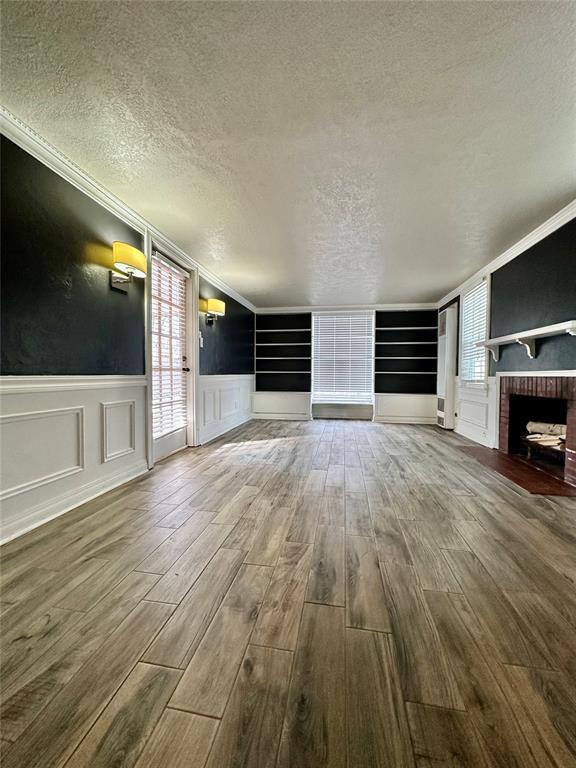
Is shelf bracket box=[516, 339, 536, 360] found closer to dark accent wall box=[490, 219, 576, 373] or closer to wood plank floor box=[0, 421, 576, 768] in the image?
dark accent wall box=[490, 219, 576, 373]

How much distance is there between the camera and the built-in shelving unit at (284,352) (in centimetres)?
697

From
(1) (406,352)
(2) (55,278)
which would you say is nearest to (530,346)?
(1) (406,352)

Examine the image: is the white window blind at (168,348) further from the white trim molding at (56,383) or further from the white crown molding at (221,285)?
the white trim molding at (56,383)

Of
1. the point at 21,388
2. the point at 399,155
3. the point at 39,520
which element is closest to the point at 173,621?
the point at 39,520

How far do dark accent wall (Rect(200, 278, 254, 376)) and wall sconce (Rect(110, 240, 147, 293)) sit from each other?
5.34ft

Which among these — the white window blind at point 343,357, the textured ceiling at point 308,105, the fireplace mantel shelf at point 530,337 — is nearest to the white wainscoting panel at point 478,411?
the fireplace mantel shelf at point 530,337

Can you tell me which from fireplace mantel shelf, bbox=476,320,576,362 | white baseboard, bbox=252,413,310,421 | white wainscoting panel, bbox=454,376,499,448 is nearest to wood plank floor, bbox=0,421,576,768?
fireplace mantel shelf, bbox=476,320,576,362

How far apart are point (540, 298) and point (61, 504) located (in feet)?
14.7

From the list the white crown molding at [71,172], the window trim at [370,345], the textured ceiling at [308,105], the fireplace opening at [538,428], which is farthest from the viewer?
the window trim at [370,345]

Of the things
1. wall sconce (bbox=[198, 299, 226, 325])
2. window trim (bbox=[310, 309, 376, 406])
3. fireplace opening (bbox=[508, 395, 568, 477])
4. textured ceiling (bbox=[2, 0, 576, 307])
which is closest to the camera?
textured ceiling (bbox=[2, 0, 576, 307])

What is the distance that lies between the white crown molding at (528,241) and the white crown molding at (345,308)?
4.65 ft

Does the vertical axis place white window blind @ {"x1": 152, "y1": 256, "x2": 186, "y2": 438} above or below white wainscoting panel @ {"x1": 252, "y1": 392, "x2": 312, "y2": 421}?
above

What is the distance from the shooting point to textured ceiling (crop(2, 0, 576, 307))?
4.14 feet

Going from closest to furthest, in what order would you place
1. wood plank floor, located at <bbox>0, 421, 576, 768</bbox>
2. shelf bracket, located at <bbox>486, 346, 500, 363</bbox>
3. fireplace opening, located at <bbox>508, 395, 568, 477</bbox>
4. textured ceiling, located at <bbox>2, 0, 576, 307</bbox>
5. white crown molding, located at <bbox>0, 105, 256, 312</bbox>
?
wood plank floor, located at <bbox>0, 421, 576, 768</bbox>, textured ceiling, located at <bbox>2, 0, 576, 307</bbox>, white crown molding, located at <bbox>0, 105, 256, 312</bbox>, fireplace opening, located at <bbox>508, 395, 568, 477</bbox>, shelf bracket, located at <bbox>486, 346, 500, 363</bbox>
